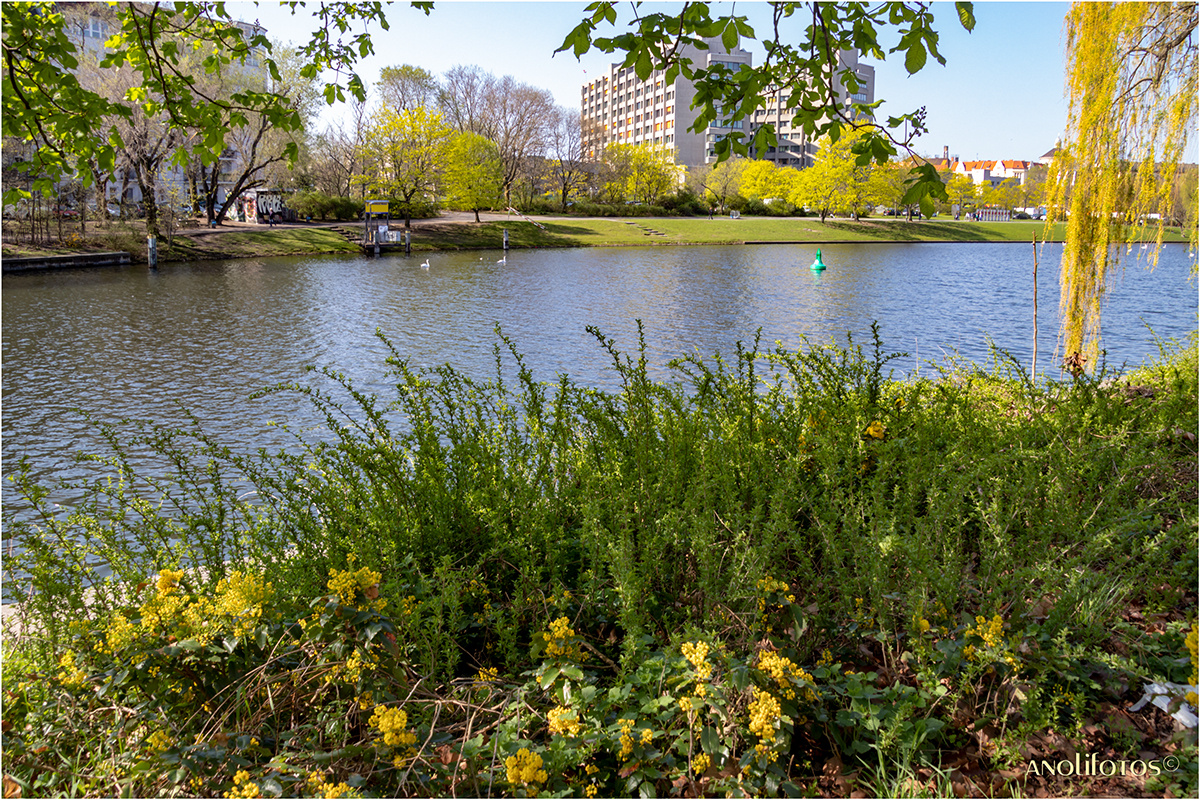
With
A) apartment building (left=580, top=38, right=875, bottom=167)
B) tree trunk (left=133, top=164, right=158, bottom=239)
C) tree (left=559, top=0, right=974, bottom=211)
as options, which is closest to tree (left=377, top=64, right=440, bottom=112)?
tree trunk (left=133, top=164, right=158, bottom=239)

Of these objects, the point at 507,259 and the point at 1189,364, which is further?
the point at 507,259

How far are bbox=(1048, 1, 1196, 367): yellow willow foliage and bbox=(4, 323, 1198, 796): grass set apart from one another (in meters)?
4.47

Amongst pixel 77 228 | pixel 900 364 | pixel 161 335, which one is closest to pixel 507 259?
pixel 77 228

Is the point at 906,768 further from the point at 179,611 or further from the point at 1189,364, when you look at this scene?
the point at 1189,364

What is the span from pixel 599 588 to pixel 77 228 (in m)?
43.3

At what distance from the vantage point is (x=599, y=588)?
10.9 feet

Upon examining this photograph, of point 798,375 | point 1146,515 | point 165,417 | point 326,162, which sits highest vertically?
point 326,162

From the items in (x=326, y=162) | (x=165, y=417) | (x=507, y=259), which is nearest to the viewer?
(x=165, y=417)

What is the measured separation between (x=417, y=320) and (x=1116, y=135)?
16.8m

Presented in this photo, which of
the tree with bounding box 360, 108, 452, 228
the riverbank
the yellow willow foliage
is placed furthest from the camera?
the tree with bounding box 360, 108, 452, 228

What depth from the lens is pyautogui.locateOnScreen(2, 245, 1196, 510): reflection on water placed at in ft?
40.9

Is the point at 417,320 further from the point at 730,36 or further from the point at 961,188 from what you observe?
the point at 961,188

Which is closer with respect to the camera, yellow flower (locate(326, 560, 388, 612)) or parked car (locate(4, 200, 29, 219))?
yellow flower (locate(326, 560, 388, 612))

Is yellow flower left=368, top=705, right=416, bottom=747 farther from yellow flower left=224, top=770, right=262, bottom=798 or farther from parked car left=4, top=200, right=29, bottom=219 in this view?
parked car left=4, top=200, right=29, bottom=219
